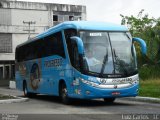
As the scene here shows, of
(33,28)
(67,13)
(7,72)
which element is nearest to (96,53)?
(33,28)

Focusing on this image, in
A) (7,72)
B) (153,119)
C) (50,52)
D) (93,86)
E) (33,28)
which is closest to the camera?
(153,119)

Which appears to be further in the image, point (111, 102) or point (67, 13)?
point (67, 13)

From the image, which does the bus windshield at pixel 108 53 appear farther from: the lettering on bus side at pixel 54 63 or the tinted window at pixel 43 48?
the lettering on bus side at pixel 54 63

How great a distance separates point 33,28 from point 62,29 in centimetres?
4019

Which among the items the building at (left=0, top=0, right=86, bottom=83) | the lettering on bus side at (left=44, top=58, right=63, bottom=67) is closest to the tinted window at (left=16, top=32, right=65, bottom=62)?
the lettering on bus side at (left=44, top=58, right=63, bottom=67)

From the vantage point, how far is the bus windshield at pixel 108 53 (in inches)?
714

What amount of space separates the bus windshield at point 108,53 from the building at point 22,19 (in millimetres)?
40075

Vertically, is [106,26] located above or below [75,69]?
above

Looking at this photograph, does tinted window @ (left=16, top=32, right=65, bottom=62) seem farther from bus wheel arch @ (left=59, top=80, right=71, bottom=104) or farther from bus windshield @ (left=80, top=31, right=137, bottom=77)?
bus windshield @ (left=80, top=31, right=137, bottom=77)

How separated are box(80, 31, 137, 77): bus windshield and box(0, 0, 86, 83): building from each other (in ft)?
131

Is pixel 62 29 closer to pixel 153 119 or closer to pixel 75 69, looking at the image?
pixel 75 69

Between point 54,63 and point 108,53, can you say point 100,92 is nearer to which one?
point 108,53

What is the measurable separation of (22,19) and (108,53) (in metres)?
42.9

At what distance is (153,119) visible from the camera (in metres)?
12.7
